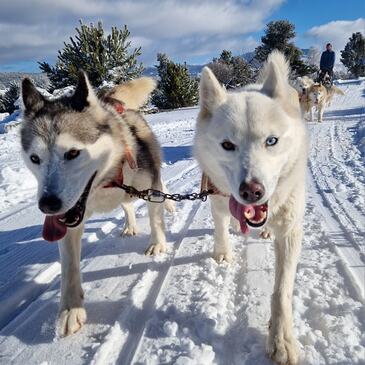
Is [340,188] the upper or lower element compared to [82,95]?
lower

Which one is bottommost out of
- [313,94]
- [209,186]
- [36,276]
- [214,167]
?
[36,276]

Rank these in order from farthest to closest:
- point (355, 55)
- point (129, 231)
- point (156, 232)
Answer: point (355, 55)
point (129, 231)
point (156, 232)

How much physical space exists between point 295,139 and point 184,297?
1.12m

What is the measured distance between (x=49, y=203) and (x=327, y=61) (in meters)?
13.6

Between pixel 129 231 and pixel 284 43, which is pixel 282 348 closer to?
pixel 129 231

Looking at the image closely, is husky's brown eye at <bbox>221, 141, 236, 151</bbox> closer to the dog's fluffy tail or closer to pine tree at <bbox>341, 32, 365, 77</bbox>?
the dog's fluffy tail

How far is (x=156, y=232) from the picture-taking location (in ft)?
9.69

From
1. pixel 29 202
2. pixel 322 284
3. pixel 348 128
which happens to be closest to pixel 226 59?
pixel 348 128

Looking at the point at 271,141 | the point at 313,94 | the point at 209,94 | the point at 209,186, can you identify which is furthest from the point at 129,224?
the point at 313,94

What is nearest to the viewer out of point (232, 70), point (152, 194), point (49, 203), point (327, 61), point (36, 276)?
point (49, 203)

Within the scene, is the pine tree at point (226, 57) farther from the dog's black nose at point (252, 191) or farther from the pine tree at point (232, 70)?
the dog's black nose at point (252, 191)

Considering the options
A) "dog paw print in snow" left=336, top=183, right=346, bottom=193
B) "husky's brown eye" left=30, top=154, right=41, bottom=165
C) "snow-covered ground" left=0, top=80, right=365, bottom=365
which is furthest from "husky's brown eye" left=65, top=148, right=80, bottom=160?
"dog paw print in snow" left=336, top=183, right=346, bottom=193

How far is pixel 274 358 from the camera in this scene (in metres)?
1.69

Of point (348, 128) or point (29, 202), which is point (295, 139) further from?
point (348, 128)
